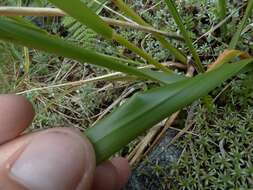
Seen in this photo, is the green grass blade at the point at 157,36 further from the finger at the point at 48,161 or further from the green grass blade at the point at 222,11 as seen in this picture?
the finger at the point at 48,161

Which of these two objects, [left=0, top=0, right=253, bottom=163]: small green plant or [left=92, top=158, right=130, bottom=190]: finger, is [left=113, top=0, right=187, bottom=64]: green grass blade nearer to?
[left=0, top=0, right=253, bottom=163]: small green plant

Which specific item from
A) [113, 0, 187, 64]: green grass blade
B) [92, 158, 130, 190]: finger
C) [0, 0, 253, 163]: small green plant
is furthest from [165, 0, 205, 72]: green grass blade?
[92, 158, 130, 190]: finger

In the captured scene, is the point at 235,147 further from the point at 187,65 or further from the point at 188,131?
the point at 187,65

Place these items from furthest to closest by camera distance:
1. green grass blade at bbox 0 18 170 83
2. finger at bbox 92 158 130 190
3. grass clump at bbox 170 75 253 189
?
grass clump at bbox 170 75 253 189 → finger at bbox 92 158 130 190 → green grass blade at bbox 0 18 170 83

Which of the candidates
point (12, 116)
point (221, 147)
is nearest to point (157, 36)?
point (221, 147)

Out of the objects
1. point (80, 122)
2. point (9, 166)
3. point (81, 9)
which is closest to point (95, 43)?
point (80, 122)

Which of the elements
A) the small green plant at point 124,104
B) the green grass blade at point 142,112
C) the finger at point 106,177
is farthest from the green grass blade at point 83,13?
the finger at point 106,177

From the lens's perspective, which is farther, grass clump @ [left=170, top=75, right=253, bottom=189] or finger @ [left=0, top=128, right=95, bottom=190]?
grass clump @ [left=170, top=75, right=253, bottom=189]

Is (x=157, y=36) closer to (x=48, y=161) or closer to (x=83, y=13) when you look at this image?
(x=83, y=13)

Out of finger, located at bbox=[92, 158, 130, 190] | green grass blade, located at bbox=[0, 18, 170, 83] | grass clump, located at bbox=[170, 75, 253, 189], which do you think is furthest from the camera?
grass clump, located at bbox=[170, 75, 253, 189]
